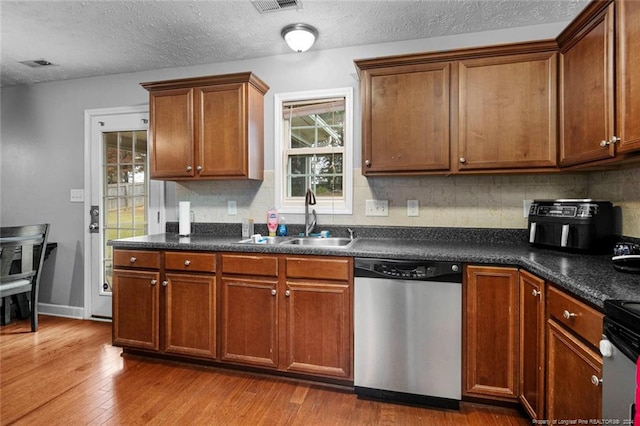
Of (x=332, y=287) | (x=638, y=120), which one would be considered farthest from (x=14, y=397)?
(x=638, y=120)

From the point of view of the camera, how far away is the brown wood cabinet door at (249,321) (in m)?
2.23

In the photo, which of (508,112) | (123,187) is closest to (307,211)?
(508,112)

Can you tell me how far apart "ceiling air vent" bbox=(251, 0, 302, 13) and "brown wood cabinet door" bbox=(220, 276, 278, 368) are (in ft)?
5.87

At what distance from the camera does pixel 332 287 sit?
212cm

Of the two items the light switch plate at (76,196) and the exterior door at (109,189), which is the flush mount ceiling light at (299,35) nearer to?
the exterior door at (109,189)

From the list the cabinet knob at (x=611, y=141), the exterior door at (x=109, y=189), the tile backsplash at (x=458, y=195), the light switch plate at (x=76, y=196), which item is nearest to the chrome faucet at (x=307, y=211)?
the tile backsplash at (x=458, y=195)

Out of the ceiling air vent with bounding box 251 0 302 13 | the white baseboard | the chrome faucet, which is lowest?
the white baseboard

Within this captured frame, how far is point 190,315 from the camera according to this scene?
2.39 meters

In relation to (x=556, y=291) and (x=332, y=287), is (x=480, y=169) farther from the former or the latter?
(x=332, y=287)

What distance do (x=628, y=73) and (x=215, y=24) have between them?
7.96ft

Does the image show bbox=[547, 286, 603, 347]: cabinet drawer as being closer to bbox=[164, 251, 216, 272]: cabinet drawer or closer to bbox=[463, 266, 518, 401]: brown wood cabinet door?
bbox=[463, 266, 518, 401]: brown wood cabinet door

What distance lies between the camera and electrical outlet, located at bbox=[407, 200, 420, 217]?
2.62 meters

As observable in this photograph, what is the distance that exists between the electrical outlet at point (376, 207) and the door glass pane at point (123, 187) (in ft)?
7.08

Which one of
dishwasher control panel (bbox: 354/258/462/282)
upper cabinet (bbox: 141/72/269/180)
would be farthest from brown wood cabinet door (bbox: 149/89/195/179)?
dishwasher control panel (bbox: 354/258/462/282)
